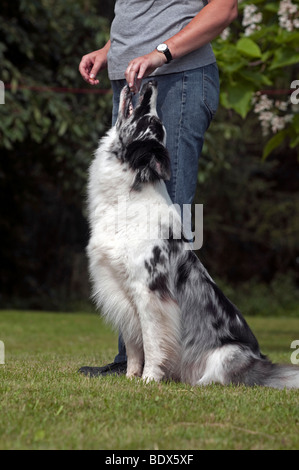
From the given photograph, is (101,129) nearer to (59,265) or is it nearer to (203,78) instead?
Result: (59,265)

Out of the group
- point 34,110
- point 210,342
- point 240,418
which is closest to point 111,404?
point 240,418

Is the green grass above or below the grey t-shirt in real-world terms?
below

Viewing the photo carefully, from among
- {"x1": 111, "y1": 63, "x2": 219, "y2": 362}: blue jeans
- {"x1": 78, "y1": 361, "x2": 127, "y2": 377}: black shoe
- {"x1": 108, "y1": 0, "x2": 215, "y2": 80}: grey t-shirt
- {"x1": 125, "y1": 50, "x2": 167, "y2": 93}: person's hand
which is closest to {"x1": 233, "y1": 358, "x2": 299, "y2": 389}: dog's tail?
{"x1": 78, "y1": 361, "x2": 127, "y2": 377}: black shoe

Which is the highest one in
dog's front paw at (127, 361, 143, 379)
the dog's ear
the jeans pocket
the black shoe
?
the jeans pocket

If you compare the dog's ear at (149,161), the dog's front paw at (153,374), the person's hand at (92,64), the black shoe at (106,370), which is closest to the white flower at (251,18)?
the person's hand at (92,64)

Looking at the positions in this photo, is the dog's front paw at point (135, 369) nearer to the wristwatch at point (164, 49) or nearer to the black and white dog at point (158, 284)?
the black and white dog at point (158, 284)

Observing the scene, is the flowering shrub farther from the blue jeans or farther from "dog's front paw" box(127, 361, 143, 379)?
"dog's front paw" box(127, 361, 143, 379)

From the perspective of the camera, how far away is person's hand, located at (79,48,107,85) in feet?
16.3

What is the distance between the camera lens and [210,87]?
4566mm

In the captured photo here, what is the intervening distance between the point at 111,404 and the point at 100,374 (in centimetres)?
114

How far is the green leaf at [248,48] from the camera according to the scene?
6789 millimetres

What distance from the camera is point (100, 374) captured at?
448 cm

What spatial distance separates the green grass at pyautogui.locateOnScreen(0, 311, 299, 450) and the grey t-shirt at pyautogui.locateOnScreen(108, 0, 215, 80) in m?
2.03

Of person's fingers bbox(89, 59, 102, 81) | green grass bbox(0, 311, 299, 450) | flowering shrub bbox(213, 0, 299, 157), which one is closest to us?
green grass bbox(0, 311, 299, 450)
